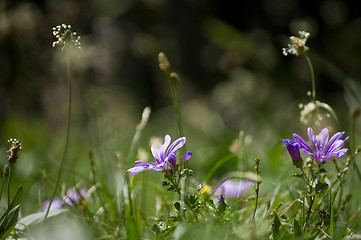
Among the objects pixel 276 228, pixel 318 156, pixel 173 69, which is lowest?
pixel 173 69

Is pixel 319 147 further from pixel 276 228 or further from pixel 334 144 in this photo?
pixel 276 228

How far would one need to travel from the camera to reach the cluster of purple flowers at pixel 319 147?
0.97 meters

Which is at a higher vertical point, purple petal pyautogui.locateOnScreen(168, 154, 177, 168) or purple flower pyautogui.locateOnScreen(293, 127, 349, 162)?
purple petal pyautogui.locateOnScreen(168, 154, 177, 168)

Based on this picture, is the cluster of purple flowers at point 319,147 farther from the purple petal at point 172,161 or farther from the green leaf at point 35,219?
the green leaf at point 35,219

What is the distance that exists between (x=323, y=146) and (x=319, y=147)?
1cm

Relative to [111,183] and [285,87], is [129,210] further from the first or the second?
[285,87]

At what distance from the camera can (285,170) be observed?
4.62 ft

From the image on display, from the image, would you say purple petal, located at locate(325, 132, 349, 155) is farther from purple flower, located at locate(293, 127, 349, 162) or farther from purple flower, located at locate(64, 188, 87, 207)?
purple flower, located at locate(64, 188, 87, 207)

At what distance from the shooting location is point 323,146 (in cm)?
102

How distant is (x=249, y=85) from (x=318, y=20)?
4.69ft

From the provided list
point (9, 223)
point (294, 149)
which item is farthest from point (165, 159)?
point (9, 223)

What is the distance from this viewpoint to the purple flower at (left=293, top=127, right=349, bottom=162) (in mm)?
976

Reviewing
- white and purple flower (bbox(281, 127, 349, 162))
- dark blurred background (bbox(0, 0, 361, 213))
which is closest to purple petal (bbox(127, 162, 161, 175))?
white and purple flower (bbox(281, 127, 349, 162))

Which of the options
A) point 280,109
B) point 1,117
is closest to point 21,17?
point 1,117
